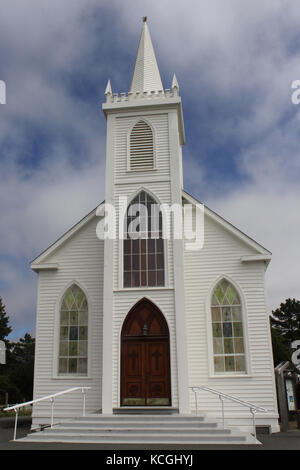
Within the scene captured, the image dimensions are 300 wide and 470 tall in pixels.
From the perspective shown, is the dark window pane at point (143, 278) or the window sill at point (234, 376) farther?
the dark window pane at point (143, 278)

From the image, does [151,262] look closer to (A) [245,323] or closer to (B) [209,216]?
(B) [209,216]

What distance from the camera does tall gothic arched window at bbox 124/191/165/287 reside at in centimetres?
1413

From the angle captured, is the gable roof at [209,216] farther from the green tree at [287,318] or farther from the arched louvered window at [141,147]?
the green tree at [287,318]

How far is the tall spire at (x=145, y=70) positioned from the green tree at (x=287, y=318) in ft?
115

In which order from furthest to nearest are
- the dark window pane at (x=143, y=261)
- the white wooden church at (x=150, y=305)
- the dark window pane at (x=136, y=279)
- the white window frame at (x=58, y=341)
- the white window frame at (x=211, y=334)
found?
1. the white window frame at (x=58, y=341)
2. the dark window pane at (x=143, y=261)
3. the dark window pane at (x=136, y=279)
4. the white window frame at (x=211, y=334)
5. the white wooden church at (x=150, y=305)

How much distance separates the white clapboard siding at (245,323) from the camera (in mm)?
13547

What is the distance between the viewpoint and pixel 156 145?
1549 centimetres

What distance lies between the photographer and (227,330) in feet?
46.8

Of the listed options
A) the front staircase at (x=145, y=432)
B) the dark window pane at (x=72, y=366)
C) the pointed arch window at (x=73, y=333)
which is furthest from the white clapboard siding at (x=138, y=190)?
the dark window pane at (x=72, y=366)

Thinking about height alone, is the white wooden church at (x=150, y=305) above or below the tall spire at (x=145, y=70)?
below

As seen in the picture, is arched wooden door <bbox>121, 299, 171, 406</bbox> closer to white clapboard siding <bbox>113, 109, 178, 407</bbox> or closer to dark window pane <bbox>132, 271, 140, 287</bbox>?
white clapboard siding <bbox>113, 109, 178, 407</bbox>

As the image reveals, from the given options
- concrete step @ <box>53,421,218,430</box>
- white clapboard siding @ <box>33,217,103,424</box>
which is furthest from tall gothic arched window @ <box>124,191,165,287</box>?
concrete step @ <box>53,421,218,430</box>

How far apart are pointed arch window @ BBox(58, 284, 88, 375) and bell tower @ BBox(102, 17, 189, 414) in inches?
68.7

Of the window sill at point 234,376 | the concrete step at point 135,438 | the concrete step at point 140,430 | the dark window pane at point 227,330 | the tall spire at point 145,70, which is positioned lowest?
the concrete step at point 135,438
